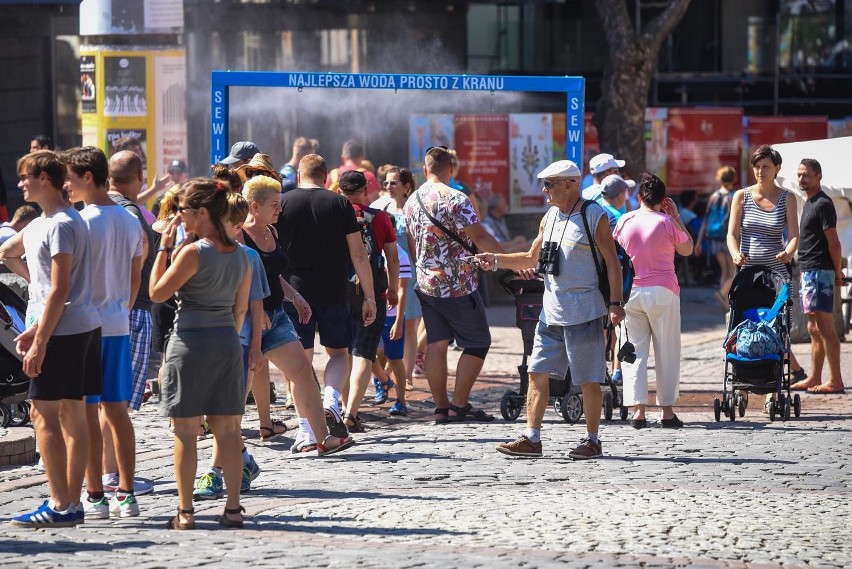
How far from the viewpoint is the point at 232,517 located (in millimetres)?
7109

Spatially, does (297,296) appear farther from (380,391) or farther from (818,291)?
(818,291)

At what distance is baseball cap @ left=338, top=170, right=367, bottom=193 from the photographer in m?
10.4

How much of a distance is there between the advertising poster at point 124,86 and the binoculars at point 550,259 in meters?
8.07

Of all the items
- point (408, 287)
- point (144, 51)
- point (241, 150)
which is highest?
point (144, 51)

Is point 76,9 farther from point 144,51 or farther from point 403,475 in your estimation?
point 403,475

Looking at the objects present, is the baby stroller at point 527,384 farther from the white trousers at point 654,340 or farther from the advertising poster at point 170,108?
the advertising poster at point 170,108

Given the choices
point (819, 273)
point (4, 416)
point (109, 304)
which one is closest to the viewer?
point (109, 304)

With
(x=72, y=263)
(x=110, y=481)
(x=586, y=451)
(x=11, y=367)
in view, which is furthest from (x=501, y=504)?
(x=11, y=367)

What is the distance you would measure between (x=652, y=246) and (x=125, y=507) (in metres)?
4.37

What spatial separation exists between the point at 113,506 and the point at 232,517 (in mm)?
759

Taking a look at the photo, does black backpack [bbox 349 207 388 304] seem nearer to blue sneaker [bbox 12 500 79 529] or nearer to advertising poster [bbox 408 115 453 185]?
blue sneaker [bbox 12 500 79 529]

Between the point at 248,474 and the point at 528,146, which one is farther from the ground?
the point at 528,146

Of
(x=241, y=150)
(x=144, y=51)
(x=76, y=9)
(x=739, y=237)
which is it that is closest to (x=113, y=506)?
(x=241, y=150)

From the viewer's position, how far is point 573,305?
30.1 ft
